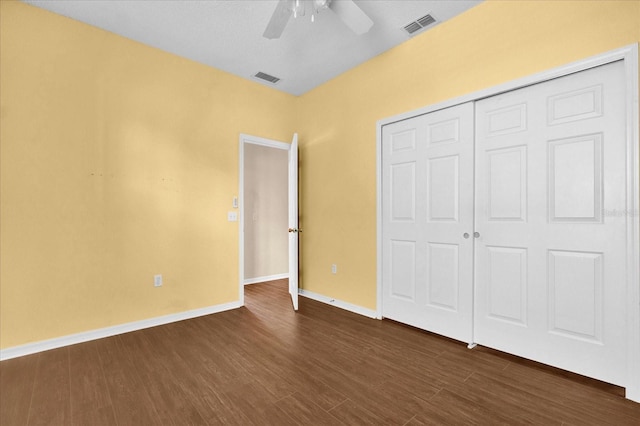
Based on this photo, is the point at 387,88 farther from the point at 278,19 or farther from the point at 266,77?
the point at 266,77

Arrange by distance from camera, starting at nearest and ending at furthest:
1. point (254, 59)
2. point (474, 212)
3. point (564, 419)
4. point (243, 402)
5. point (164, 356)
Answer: point (564, 419) < point (243, 402) < point (164, 356) < point (474, 212) < point (254, 59)

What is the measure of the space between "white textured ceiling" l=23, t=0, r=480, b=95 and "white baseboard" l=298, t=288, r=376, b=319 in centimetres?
288

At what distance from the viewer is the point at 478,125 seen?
8.18 ft

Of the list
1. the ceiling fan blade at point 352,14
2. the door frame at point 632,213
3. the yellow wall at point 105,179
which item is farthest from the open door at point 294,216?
the door frame at point 632,213

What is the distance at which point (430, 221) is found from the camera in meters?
2.80

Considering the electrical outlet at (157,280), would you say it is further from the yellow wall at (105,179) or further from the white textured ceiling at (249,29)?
the white textured ceiling at (249,29)

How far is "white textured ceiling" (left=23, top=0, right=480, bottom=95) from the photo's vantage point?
2457 millimetres

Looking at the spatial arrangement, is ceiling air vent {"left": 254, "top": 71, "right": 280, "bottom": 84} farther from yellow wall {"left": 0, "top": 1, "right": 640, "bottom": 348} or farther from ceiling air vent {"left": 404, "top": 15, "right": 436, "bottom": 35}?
ceiling air vent {"left": 404, "top": 15, "right": 436, "bottom": 35}

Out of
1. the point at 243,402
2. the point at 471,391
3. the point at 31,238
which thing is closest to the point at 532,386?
the point at 471,391

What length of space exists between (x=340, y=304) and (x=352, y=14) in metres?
3.02

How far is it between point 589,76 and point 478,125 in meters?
0.72

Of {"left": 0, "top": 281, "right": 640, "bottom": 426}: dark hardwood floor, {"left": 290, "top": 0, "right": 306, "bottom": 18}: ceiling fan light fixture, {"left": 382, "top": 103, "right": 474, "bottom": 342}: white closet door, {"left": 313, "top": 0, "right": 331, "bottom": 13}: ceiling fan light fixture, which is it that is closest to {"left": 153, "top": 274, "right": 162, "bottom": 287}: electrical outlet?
{"left": 0, "top": 281, "right": 640, "bottom": 426}: dark hardwood floor

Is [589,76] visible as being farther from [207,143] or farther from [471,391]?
[207,143]

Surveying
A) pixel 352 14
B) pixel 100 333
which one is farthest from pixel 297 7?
pixel 100 333
